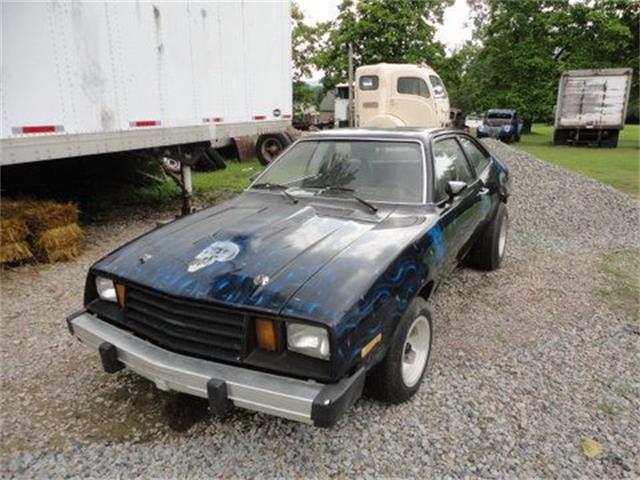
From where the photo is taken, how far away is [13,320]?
13.8 ft

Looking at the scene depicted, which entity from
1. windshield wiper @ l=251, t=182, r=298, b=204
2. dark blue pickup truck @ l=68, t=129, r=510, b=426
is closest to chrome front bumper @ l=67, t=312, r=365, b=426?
dark blue pickup truck @ l=68, t=129, r=510, b=426

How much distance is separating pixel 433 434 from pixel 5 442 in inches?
94.4

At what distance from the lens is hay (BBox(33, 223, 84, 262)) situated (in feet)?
18.0

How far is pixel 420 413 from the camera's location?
2.81 metres

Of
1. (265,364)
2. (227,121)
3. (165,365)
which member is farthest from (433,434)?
(227,121)

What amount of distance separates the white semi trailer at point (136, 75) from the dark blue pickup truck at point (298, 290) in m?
2.60

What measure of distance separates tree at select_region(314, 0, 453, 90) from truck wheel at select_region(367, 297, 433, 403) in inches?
947

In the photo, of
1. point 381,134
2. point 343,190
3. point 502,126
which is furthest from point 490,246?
point 502,126

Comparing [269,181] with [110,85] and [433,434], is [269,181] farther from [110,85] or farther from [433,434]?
[110,85]

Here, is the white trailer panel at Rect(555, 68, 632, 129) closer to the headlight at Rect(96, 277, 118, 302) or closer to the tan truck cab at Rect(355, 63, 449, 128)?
the tan truck cab at Rect(355, 63, 449, 128)

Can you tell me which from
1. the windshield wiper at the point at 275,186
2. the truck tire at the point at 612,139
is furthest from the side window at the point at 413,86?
the truck tire at the point at 612,139

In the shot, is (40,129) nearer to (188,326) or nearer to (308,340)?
(188,326)

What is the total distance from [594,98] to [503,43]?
29.9ft

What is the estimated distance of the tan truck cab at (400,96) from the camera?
13500 millimetres
